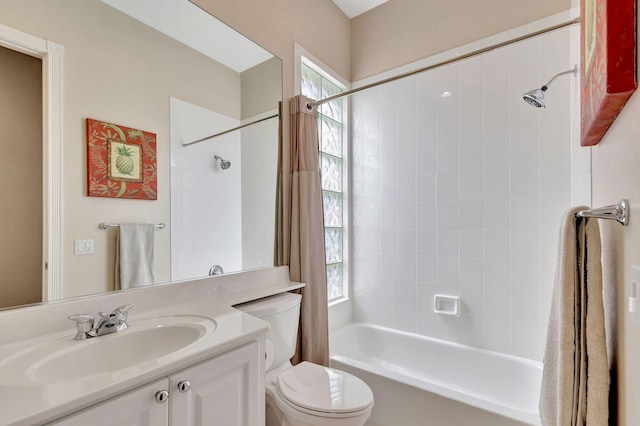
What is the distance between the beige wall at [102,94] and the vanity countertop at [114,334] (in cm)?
9

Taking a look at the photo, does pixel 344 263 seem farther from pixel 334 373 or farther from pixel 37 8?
pixel 37 8

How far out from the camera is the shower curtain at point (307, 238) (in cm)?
182

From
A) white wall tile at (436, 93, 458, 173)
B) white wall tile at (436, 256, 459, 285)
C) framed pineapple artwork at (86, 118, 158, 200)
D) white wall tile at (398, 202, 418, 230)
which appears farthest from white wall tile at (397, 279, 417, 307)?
framed pineapple artwork at (86, 118, 158, 200)

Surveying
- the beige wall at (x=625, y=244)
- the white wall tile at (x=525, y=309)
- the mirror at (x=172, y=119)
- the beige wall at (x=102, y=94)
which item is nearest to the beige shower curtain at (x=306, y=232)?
the mirror at (x=172, y=119)

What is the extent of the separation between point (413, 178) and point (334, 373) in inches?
57.8

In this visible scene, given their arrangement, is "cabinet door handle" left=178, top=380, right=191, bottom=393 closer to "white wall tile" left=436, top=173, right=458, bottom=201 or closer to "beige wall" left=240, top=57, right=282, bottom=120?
"beige wall" left=240, top=57, right=282, bottom=120

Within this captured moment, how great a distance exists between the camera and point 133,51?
1.27m

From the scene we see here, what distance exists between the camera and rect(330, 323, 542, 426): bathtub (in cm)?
141

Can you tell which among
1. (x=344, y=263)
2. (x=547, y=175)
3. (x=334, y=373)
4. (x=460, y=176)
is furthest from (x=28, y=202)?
(x=547, y=175)

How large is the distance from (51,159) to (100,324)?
1.90ft

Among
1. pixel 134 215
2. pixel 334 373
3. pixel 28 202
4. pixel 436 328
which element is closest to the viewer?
pixel 28 202

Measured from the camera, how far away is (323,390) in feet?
4.42

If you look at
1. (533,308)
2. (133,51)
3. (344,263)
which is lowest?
(533,308)

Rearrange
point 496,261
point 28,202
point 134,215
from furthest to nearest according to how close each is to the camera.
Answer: point 496,261, point 134,215, point 28,202
